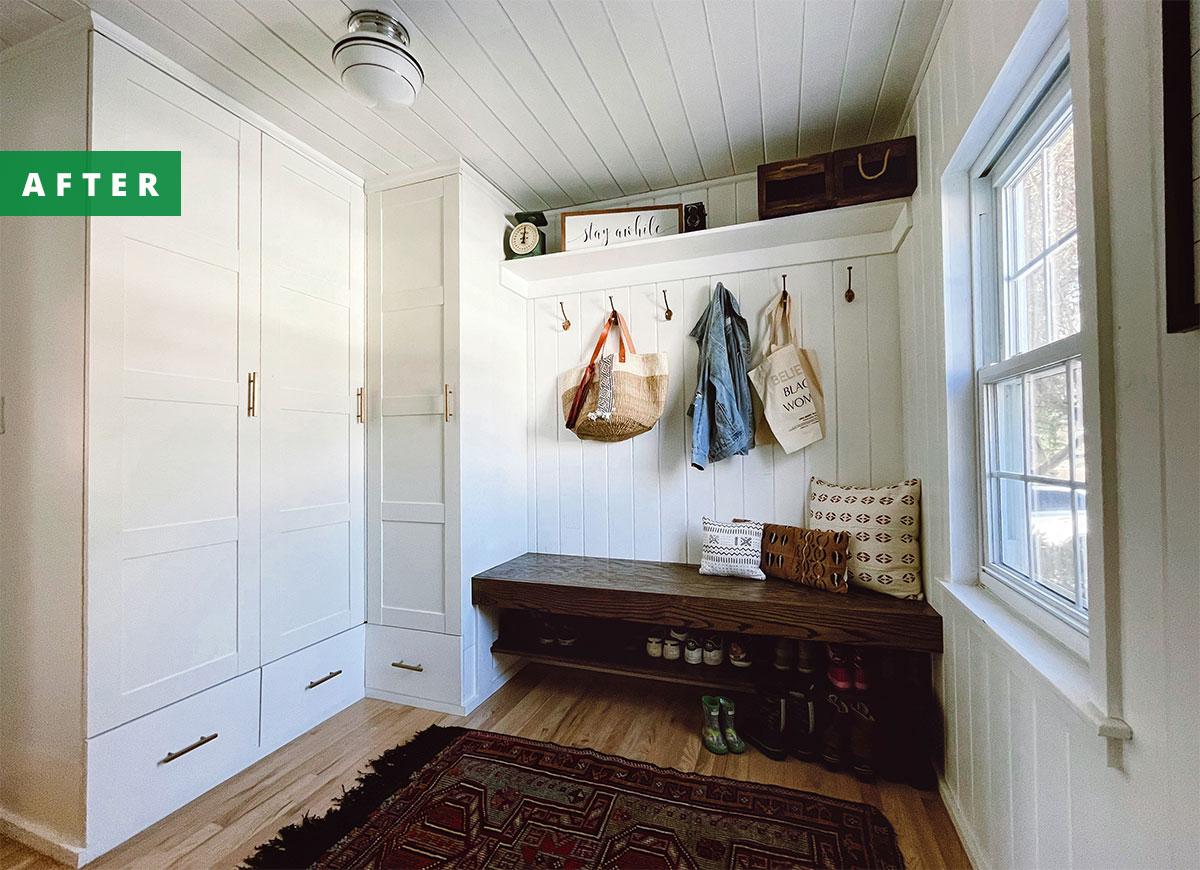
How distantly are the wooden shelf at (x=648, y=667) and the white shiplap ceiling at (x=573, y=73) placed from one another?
7.13 ft

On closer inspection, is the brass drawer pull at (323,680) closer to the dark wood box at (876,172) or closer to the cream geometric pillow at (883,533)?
the cream geometric pillow at (883,533)

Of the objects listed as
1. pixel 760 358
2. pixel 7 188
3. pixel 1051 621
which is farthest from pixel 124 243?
pixel 1051 621

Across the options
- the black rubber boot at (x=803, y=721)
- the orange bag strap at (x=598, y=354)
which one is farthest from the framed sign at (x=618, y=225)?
the black rubber boot at (x=803, y=721)

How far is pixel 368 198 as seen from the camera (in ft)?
8.05

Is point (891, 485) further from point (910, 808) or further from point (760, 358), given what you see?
point (910, 808)

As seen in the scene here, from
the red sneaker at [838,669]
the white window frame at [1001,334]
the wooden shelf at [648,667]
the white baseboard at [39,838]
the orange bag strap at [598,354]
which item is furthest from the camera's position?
the orange bag strap at [598,354]

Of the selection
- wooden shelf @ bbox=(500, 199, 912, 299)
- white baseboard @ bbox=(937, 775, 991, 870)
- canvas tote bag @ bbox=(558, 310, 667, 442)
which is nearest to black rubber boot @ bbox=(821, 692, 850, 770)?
white baseboard @ bbox=(937, 775, 991, 870)

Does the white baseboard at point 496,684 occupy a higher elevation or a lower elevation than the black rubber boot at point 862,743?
lower

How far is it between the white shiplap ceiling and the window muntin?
637 mm

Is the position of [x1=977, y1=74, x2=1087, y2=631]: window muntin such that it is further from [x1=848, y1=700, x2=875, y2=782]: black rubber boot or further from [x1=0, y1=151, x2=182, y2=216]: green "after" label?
[x1=0, y1=151, x2=182, y2=216]: green "after" label

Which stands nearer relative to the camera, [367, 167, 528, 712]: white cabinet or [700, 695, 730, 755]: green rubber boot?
[700, 695, 730, 755]: green rubber boot

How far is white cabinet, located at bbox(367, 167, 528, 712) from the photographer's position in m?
2.23

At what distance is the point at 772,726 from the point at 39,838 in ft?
7.45

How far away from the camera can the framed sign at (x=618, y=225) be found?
2.38 m
